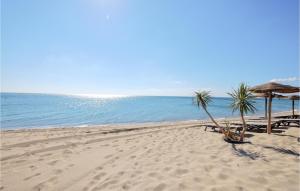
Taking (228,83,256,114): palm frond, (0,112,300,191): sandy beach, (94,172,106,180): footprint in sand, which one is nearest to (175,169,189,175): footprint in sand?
(0,112,300,191): sandy beach

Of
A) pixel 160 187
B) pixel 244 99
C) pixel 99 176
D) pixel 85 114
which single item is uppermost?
pixel 244 99

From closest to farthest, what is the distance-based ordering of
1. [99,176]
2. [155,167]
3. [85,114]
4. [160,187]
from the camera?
[160,187]
[99,176]
[155,167]
[85,114]

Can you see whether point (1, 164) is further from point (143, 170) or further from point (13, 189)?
point (143, 170)

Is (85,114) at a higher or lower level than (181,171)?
lower

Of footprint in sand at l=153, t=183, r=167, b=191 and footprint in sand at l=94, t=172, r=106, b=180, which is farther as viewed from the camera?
footprint in sand at l=94, t=172, r=106, b=180

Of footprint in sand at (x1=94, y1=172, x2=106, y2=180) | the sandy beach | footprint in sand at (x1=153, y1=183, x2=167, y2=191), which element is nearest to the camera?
footprint in sand at (x1=153, y1=183, x2=167, y2=191)

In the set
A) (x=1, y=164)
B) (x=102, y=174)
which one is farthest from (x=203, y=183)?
(x=1, y=164)

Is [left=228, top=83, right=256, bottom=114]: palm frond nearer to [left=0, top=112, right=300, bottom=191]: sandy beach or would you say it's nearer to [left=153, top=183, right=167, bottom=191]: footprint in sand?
[left=0, top=112, right=300, bottom=191]: sandy beach

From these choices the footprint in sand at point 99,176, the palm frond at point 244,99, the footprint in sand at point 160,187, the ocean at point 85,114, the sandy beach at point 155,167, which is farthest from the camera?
the ocean at point 85,114

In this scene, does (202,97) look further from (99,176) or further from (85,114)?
(85,114)

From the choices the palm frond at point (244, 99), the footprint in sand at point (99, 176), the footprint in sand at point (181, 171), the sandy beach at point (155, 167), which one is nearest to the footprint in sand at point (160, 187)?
the sandy beach at point (155, 167)

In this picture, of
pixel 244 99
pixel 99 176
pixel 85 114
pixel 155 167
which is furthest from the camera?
pixel 85 114

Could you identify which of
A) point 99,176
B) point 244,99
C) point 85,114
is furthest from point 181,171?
point 85,114

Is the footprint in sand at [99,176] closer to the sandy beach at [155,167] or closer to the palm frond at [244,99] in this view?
the sandy beach at [155,167]
